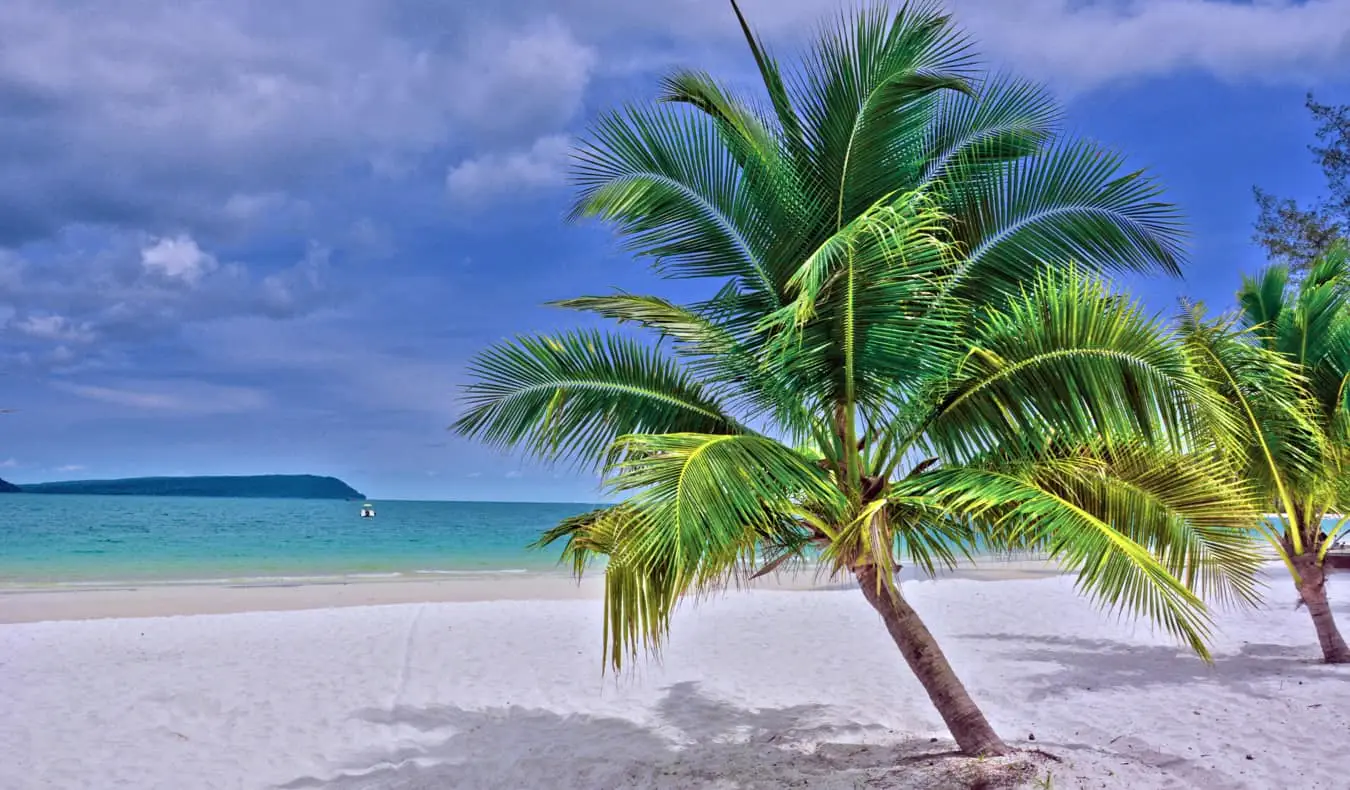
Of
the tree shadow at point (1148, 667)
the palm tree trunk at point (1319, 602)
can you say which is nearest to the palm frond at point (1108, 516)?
the tree shadow at point (1148, 667)

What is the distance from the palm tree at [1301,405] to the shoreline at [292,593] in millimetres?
5723

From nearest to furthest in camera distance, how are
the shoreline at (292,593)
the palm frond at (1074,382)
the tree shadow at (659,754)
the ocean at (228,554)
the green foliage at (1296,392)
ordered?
the palm frond at (1074,382) < the tree shadow at (659,754) < the green foliage at (1296,392) < the shoreline at (292,593) < the ocean at (228,554)

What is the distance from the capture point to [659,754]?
6121 mm

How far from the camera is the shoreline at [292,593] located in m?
13.8

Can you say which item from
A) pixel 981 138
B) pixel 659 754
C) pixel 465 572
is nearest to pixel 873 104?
pixel 981 138

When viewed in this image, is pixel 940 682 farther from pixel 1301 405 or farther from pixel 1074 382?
pixel 1301 405

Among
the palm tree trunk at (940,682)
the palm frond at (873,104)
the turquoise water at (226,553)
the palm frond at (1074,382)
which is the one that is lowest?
the turquoise water at (226,553)

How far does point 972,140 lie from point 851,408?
84.6 inches

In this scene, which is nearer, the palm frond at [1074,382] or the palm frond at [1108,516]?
the palm frond at [1108,516]

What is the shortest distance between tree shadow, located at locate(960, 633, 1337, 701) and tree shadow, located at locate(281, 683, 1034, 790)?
95.4 inches

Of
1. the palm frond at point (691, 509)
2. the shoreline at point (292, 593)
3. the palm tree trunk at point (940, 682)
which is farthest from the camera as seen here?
the shoreline at point (292, 593)

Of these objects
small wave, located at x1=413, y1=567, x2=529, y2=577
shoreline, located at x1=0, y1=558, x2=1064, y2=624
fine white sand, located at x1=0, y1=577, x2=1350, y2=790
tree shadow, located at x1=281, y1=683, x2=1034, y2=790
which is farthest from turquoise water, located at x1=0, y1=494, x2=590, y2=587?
tree shadow, located at x1=281, y1=683, x2=1034, y2=790

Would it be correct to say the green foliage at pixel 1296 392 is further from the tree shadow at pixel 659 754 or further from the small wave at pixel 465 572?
the small wave at pixel 465 572

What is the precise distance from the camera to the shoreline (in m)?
13.8
